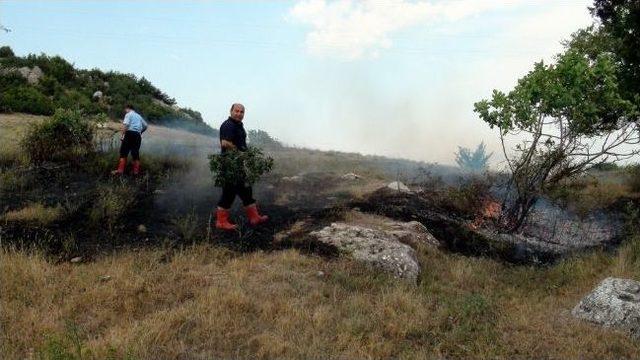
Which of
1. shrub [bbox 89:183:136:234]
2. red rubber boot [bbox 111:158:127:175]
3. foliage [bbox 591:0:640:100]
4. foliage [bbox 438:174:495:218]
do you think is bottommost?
shrub [bbox 89:183:136:234]

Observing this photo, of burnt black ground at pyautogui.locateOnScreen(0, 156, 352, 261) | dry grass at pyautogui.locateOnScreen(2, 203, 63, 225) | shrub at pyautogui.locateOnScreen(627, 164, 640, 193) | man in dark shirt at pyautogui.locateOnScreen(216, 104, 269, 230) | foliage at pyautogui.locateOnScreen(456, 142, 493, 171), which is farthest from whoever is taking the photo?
foliage at pyautogui.locateOnScreen(456, 142, 493, 171)

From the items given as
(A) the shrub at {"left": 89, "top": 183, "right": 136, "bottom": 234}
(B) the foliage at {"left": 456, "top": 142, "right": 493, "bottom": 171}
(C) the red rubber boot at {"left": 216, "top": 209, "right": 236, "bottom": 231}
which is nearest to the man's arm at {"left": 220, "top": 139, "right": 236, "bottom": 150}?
(C) the red rubber boot at {"left": 216, "top": 209, "right": 236, "bottom": 231}

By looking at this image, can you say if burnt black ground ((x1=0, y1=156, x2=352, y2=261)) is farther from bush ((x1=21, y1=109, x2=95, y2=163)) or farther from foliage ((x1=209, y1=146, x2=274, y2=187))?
foliage ((x1=209, y1=146, x2=274, y2=187))

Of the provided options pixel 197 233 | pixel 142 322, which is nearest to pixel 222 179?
pixel 197 233

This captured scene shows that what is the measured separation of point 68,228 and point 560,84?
8.40m

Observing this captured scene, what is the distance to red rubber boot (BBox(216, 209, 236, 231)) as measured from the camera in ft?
24.6

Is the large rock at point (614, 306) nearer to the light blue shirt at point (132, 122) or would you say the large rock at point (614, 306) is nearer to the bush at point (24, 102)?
the light blue shirt at point (132, 122)

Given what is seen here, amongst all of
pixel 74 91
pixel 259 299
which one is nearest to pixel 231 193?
pixel 259 299

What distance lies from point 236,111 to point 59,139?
548 centimetres

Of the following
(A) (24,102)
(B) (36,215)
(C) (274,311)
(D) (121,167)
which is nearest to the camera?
(C) (274,311)

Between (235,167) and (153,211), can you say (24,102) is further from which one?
(235,167)

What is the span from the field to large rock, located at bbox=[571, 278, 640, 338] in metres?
0.21

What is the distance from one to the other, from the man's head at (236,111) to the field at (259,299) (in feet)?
5.93

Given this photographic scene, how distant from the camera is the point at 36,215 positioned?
23.7 ft
